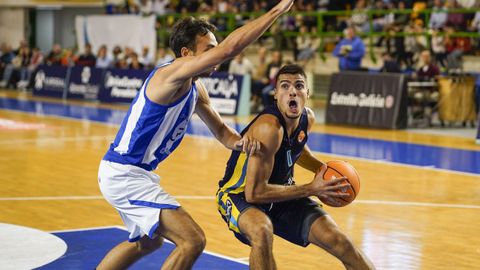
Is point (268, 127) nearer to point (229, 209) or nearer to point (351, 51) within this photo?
point (229, 209)

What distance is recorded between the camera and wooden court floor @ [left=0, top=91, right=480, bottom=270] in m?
7.42

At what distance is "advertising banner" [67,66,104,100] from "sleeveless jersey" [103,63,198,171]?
19.7 metres

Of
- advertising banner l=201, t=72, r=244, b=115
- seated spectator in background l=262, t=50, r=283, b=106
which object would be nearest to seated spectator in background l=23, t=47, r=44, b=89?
advertising banner l=201, t=72, r=244, b=115

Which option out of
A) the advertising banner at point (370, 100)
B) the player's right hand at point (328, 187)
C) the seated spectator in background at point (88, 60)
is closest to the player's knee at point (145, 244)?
the player's right hand at point (328, 187)

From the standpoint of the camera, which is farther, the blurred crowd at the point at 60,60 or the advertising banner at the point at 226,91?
the blurred crowd at the point at 60,60

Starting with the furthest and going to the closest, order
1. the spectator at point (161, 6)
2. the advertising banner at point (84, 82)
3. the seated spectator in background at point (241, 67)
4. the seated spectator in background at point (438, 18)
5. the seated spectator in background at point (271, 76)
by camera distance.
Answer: the spectator at point (161, 6), the advertising banner at point (84, 82), the seated spectator in background at point (438, 18), the seated spectator in background at point (241, 67), the seated spectator in background at point (271, 76)

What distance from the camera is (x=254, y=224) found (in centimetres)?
530

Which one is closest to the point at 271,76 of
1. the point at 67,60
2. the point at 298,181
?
the point at 67,60

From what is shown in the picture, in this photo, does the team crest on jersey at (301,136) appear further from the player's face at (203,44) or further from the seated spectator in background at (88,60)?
the seated spectator in background at (88,60)

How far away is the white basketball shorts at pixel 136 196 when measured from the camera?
5207 millimetres

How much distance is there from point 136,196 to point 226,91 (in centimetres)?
1584

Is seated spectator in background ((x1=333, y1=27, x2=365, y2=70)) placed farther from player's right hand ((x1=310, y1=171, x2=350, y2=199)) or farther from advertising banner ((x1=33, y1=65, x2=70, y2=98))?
player's right hand ((x1=310, y1=171, x2=350, y2=199))

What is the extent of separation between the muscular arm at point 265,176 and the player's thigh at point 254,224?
0.08 m

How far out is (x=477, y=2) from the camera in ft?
74.9
